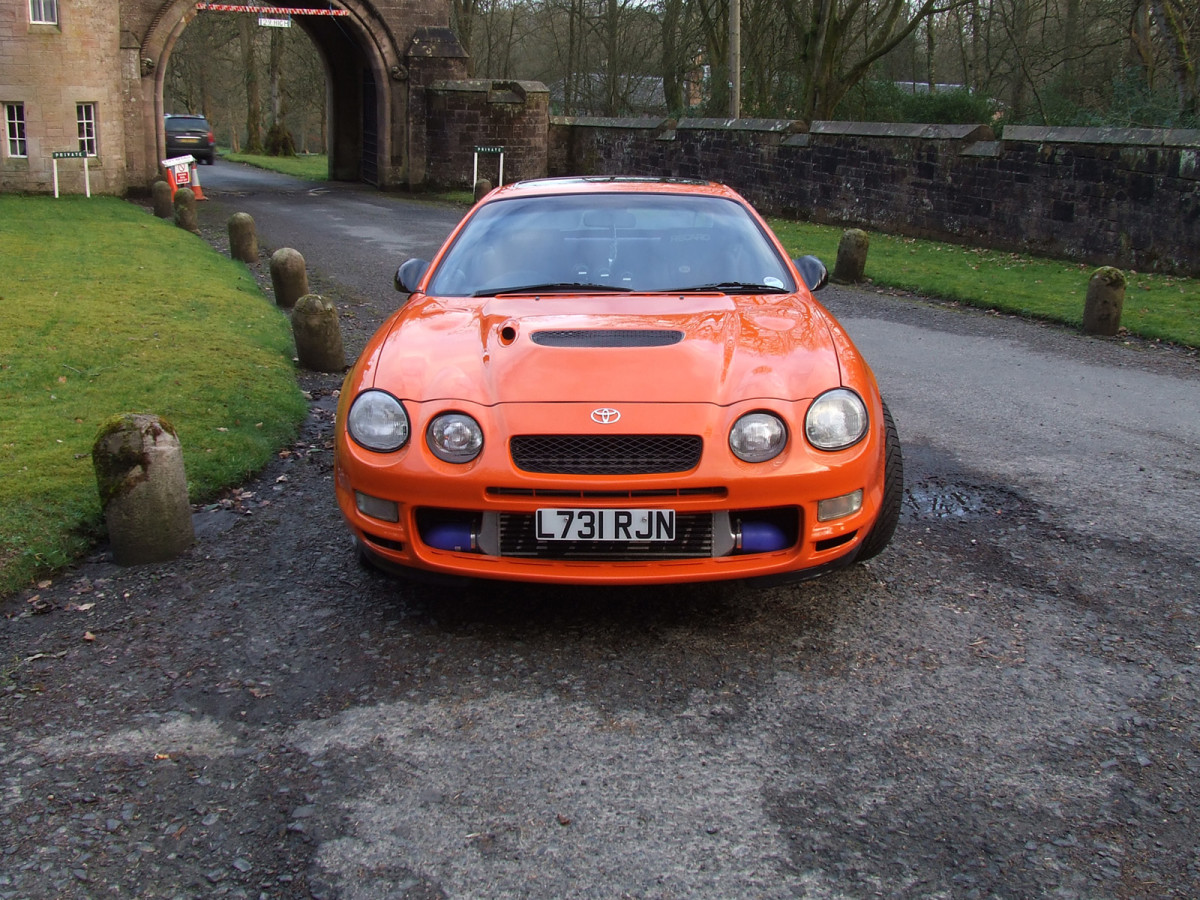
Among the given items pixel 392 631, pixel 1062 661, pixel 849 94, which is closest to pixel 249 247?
pixel 392 631

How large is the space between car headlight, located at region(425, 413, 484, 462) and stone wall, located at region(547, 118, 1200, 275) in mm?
13370

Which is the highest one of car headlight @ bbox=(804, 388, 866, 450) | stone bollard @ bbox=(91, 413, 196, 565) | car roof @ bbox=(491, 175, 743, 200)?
car roof @ bbox=(491, 175, 743, 200)

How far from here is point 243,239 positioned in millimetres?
15180

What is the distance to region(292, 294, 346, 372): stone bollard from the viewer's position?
27.4 feet

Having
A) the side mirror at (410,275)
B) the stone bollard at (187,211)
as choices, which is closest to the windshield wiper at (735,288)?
the side mirror at (410,275)

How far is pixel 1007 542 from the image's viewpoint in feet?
16.1

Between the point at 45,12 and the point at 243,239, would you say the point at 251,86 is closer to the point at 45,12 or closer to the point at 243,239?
the point at 45,12

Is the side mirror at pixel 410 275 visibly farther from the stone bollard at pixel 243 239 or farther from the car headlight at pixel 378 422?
the stone bollard at pixel 243 239

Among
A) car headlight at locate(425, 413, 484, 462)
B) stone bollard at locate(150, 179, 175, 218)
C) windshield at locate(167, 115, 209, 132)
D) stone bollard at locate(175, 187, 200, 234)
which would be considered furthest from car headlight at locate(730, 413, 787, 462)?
windshield at locate(167, 115, 209, 132)

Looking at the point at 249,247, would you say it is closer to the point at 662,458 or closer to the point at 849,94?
the point at 662,458

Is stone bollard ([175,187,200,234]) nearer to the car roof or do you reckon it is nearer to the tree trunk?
the car roof

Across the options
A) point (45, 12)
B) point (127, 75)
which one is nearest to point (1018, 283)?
point (127, 75)

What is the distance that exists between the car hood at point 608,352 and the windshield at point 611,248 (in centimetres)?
27

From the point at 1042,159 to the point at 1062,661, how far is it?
1451 centimetres
